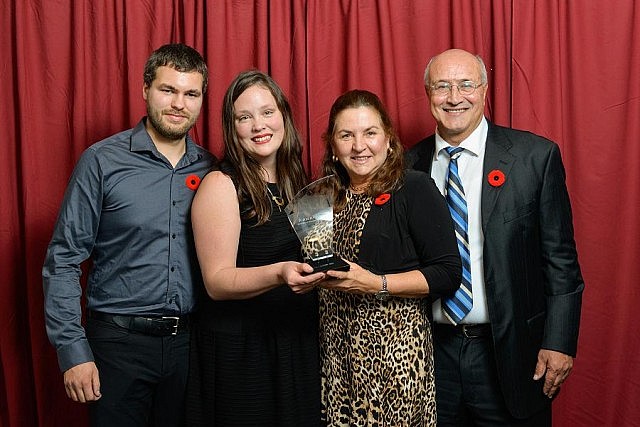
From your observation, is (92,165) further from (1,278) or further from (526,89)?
(526,89)

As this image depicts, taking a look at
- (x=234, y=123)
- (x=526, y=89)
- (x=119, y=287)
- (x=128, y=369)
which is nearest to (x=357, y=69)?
(x=526, y=89)

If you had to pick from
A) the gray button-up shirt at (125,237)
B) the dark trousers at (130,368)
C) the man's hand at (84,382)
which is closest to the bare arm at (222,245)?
the gray button-up shirt at (125,237)

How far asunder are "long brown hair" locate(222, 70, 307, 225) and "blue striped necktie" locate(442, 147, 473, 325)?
483 mm

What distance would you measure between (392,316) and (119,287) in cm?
90

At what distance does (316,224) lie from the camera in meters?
1.76

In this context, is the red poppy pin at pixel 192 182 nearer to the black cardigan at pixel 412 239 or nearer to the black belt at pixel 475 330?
the black cardigan at pixel 412 239

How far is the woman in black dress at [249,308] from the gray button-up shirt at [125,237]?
20 cm

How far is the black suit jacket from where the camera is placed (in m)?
2.04

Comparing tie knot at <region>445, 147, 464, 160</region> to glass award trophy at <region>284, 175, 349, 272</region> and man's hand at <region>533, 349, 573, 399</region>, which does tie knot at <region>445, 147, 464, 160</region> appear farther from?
man's hand at <region>533, 349, 573, 399</region>

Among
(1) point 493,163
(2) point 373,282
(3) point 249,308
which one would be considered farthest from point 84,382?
(1) point 493,163

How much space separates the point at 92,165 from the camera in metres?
2.11

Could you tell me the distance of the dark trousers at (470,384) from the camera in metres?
2.09

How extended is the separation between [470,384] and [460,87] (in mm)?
974

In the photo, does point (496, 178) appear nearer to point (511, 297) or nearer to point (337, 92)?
point (511, 297)
